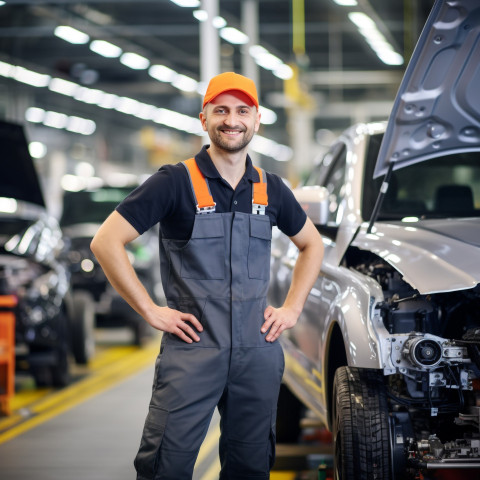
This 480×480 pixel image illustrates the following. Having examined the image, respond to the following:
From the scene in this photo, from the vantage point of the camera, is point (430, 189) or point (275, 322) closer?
point (275, 322)

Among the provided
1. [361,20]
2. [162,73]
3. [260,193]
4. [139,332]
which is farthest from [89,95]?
[260,193]

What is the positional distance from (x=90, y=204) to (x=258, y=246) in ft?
32.3

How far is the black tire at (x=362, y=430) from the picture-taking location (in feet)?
13.2

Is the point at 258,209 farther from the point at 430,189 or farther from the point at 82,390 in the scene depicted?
the point at 82,390

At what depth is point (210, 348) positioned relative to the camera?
140 inches

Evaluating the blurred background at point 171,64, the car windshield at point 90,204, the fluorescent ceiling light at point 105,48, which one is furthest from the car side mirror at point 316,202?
the fluorescent ceiling light at point 105,48

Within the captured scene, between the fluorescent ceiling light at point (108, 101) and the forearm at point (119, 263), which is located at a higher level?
the fluorescent ceiling light at point (108, 101)

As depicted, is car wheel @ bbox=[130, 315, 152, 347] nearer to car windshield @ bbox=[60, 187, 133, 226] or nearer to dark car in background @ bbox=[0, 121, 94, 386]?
car windshield @ bbox=[60, 187, 133, 226]

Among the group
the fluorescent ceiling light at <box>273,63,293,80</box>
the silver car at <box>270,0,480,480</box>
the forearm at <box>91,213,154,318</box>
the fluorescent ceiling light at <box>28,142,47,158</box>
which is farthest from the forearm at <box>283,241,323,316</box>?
the fluorescent ceiling light at <box>28,142,47,158</box>

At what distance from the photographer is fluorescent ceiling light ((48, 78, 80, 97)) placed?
90.5 feet

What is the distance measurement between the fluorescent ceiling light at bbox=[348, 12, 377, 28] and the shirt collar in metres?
17.6

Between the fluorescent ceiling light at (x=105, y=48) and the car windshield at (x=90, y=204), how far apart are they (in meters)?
11.4

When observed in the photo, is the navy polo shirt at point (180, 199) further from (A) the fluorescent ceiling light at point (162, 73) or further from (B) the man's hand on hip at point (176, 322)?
(A) the fluorescent ceiling light at point (162, 73)

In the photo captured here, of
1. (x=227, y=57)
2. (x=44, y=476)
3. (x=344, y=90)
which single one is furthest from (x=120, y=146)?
(x=44, y=476)
